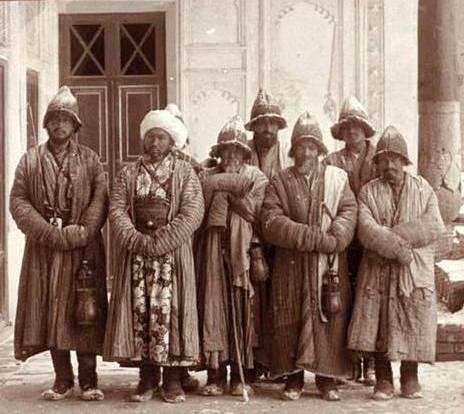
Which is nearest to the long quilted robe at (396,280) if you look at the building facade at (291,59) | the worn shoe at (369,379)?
the worn shoe at (369,379)

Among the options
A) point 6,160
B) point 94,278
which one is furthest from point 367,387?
point 6,160

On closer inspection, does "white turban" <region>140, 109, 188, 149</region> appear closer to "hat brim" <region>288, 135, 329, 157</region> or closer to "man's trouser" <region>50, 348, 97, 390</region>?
"hat brim" <region>288, 135, 329, 157</region>

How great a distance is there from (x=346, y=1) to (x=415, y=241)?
5177 mm

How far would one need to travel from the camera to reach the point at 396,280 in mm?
6375

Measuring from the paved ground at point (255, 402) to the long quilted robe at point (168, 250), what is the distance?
0.33m

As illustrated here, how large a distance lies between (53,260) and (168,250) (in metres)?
0.76

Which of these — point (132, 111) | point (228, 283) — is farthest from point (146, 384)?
point (132, 111)

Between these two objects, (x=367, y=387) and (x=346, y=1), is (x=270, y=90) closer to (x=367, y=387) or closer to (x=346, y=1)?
(x=346, y=1)

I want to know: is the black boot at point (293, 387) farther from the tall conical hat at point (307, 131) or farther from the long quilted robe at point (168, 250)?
the tall conical hat at point (307, 131)

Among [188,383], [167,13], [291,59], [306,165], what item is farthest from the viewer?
[167,13]

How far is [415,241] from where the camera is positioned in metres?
6.33

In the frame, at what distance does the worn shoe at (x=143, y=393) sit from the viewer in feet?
21.1

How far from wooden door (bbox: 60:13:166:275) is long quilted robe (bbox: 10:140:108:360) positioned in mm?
4697

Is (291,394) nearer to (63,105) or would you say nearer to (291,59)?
(63,105)
